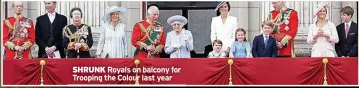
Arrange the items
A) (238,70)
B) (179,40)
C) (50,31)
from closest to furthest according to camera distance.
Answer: (238,70), (179,40), (50,31)

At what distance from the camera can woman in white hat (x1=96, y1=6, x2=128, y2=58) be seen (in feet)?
35.7

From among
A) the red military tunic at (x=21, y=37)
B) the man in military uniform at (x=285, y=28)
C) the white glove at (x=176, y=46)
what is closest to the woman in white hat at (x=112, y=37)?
the white glove at (x=176, y=46)

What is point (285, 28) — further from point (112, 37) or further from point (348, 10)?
point (112, 37)

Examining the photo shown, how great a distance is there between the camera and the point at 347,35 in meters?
10.8

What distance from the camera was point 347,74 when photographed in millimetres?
10789

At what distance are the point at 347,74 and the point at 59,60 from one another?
3.68 metres

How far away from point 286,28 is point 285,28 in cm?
2

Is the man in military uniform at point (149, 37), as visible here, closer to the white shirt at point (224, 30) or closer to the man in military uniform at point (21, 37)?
the white shirt at point (224, 30)

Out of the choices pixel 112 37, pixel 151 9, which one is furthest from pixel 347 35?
pixel 112 37

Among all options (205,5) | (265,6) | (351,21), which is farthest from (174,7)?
(351,21)

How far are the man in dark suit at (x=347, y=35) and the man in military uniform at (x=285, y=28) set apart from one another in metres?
0.58

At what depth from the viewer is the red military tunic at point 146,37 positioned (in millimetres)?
10867

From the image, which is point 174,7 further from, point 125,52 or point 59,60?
point 59,60

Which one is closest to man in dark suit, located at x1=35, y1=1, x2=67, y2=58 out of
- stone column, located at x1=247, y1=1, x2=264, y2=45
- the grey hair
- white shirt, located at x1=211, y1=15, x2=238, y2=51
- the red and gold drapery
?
the red and gold drapery
